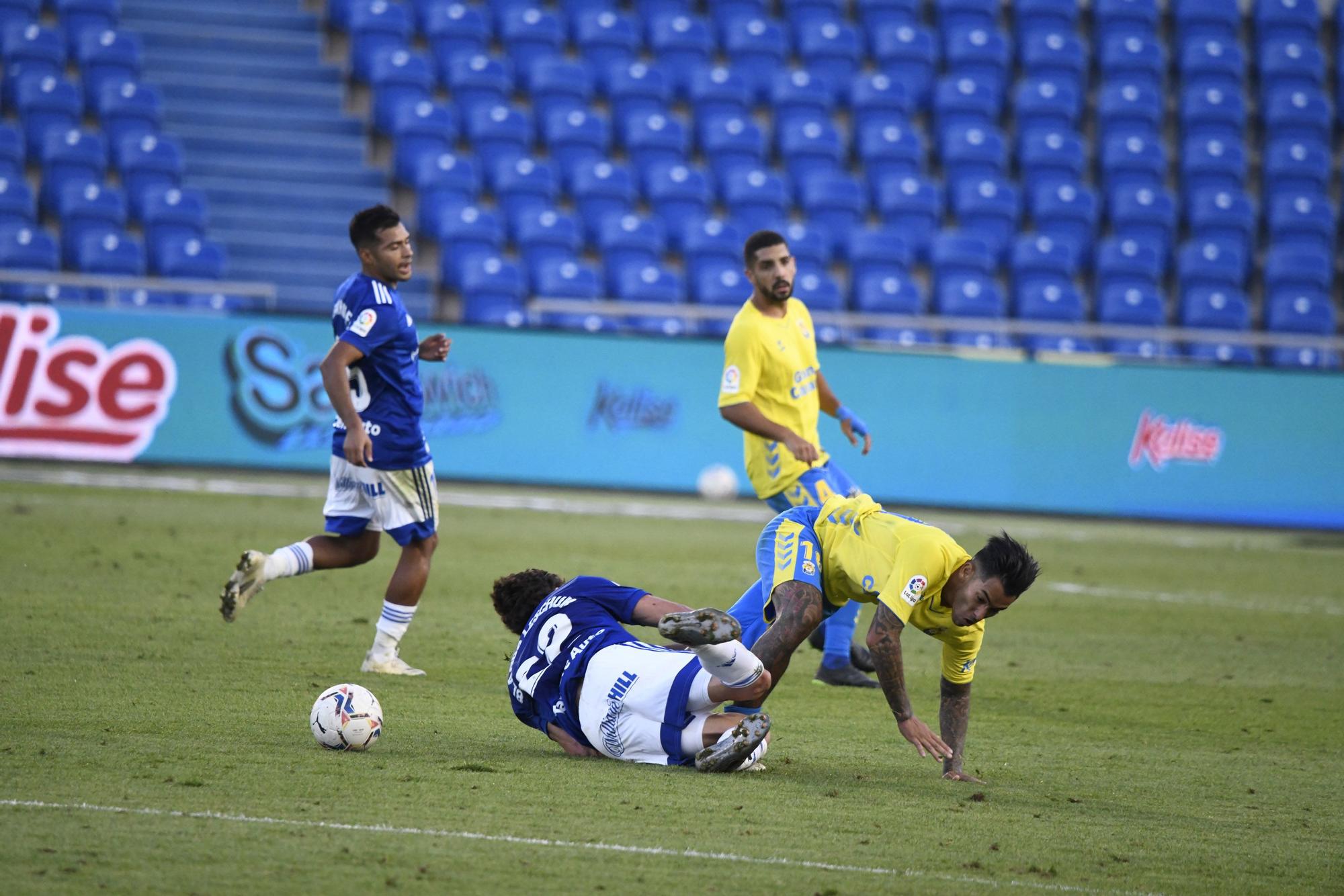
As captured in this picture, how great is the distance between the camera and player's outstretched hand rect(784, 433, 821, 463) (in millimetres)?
7305

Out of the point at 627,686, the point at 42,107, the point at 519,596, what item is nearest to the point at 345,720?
the point at 519,596

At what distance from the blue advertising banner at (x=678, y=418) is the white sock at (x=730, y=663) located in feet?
35.9

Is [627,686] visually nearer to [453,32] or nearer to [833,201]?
[833,201]

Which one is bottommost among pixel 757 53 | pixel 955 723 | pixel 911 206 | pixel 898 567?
pixel 955 723

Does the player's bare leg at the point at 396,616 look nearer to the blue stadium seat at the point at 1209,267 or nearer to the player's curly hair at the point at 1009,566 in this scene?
the player's curly hair at the point at 1009,566

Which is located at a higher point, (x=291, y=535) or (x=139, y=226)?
(x=139, y=226)

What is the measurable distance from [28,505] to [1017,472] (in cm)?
1005

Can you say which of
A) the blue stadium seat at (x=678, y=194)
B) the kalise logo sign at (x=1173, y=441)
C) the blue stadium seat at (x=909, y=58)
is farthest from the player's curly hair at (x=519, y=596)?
the blue stadium seat at (x=909, y=58)

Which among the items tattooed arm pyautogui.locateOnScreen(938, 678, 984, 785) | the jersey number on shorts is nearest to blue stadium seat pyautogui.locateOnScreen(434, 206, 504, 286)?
the jersey number on shorts

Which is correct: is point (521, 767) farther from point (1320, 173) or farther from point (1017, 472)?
point (1320, 173)

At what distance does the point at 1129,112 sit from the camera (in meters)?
22.4

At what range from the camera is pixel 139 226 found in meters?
18.6

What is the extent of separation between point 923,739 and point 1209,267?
1715 centimetres

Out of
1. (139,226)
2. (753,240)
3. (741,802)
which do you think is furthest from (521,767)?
(139,226)
